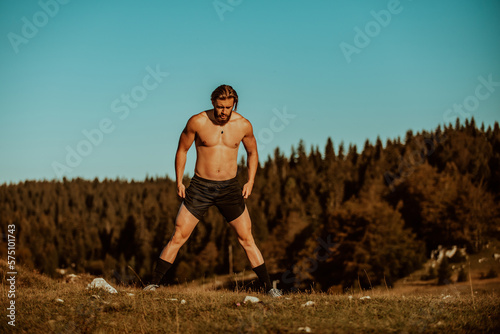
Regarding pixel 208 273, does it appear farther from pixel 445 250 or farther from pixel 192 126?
pixel 192 126

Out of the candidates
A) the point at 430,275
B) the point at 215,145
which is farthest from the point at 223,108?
the point at 430,275

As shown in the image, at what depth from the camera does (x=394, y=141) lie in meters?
175

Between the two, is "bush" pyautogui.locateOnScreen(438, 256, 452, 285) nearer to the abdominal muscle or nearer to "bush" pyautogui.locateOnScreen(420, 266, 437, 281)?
"bush" pyautogui.locateOnScreen(420, 266, 437, 281)

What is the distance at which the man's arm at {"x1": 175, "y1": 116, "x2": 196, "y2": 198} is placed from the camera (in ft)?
25.6

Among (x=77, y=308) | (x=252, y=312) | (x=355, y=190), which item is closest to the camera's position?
(x=252, y=312)

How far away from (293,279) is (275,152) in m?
131

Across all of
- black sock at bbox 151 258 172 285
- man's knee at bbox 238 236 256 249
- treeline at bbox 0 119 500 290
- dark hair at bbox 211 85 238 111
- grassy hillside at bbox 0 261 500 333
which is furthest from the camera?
treeline at bbox 0 119 500 290

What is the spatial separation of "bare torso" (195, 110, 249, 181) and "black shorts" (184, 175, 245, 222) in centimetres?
12

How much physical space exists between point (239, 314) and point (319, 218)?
8811 cm

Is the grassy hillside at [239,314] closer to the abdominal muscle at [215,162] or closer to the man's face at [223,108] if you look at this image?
the abdominal muscle at [215,162]

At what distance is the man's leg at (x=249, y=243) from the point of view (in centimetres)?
799

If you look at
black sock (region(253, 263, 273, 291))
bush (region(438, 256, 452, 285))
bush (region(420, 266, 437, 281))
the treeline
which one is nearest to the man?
black sock (region(253, 263, 273, 291))

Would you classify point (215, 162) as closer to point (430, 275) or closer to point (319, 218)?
point (430, 275)

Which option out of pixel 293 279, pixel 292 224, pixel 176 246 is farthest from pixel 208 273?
pixel 176 246
